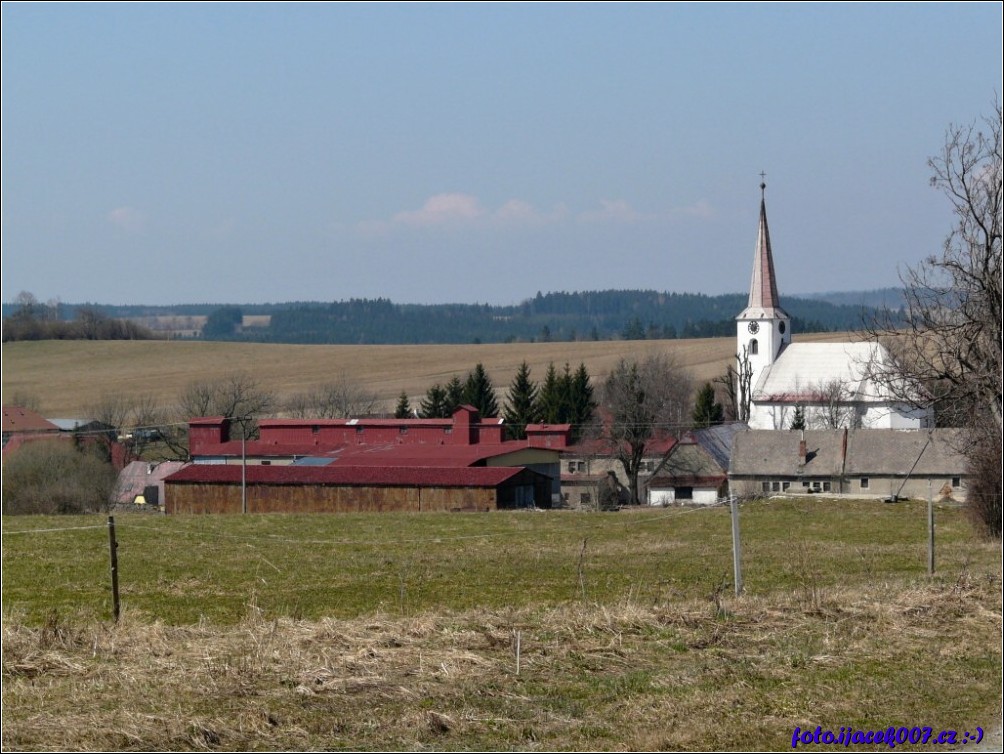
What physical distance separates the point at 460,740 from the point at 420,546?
19991 mm

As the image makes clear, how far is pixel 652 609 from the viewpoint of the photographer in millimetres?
13227

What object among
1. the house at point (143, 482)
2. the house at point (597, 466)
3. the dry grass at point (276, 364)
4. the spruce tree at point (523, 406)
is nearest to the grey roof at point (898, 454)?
the house at point (597, 466)

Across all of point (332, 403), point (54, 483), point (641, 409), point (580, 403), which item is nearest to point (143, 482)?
point (54, 483)

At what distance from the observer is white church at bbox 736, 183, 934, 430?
3108 inches

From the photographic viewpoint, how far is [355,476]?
4644 centimetres

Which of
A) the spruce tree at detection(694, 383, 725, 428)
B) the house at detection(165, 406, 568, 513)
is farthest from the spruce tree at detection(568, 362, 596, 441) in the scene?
the house at detection(165, 406, 568, 513)

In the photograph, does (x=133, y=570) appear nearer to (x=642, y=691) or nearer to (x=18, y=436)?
(x=642, y=691)

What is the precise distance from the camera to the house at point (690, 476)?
60625mm

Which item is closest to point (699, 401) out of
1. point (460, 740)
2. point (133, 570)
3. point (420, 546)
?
point (420, 546)

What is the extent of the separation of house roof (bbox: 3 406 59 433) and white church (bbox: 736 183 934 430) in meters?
42.6

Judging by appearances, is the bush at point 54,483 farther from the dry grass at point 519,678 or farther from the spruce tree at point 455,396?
the dry grass at point 519,678

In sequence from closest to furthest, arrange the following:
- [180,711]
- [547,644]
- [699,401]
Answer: [180,711] → [547,644] → [699,401]

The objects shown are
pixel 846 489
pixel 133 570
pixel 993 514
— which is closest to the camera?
pixel 133 570

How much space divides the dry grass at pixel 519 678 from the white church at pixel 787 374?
2559 inches
